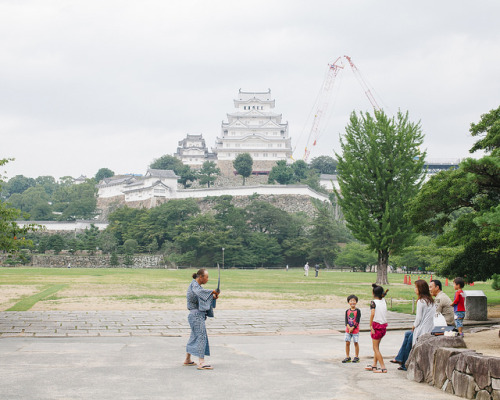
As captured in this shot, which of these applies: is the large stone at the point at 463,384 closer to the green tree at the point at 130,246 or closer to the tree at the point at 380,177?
the tree at the point at 380,177

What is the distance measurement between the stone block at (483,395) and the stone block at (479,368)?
0.06m

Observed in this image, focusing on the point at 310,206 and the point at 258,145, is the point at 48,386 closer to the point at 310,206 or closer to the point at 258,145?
the point at 310,206

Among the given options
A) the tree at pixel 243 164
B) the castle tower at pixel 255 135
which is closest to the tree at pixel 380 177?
the tree at pixel 243 164

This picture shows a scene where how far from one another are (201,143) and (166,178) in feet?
91.0

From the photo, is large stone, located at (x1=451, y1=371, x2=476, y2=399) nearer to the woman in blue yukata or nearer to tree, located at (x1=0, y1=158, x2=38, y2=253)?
the woman in blue yukata

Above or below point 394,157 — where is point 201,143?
above

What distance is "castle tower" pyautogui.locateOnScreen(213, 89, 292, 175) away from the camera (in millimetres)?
97875

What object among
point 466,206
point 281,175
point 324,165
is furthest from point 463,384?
point 324,165

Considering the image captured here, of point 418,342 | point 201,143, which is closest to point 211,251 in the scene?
point 201,143

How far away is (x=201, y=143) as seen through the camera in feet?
361

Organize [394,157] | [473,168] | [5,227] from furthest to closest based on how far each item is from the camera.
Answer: [394,157]
[5,227]
[473,168]

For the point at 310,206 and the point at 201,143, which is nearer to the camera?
the point at 310,206

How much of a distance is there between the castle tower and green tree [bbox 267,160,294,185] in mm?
8579

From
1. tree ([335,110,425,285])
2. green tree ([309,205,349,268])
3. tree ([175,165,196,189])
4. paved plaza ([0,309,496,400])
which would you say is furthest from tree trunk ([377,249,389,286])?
tree ([175,165,196,189])
